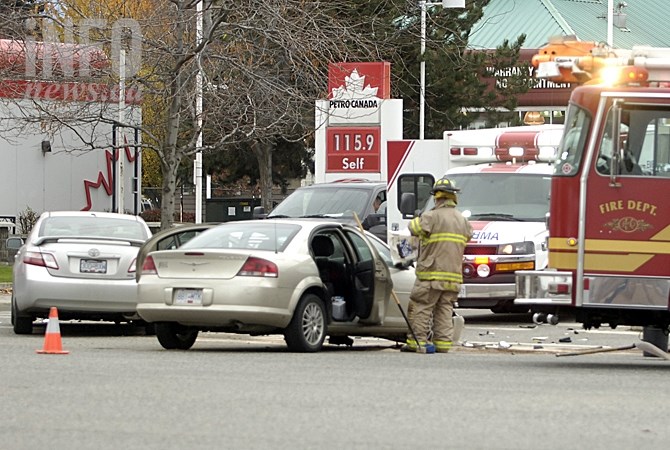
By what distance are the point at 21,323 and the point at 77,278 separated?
3.86ft

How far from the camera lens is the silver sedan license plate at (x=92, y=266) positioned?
1659 cm

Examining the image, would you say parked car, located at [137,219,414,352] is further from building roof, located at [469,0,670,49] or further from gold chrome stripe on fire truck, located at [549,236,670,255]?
building roof, located at [469,0,670,49]

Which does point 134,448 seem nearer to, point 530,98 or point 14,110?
point 14,110

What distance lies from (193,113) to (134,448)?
16786 millimetres

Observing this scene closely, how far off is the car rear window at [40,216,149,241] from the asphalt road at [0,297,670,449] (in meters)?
1.95

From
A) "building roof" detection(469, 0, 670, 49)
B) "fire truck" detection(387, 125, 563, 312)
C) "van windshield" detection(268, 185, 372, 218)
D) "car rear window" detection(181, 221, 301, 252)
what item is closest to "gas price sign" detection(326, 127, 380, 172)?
"van windshield" detection(268, 185, 372, 218)

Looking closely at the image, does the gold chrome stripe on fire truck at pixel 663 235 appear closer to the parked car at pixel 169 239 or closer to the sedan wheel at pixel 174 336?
the parked car at pixel 169 239

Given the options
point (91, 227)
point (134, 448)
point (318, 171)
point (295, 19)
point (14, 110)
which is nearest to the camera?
point (134, 448)

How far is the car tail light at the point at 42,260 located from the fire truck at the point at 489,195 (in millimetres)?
4644

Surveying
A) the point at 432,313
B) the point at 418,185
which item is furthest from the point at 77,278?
the point at 418,185

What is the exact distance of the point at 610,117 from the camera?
13.6 m

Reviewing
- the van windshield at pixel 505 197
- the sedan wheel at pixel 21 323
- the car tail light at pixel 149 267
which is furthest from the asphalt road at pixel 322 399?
the van windshield at pixel 505 197

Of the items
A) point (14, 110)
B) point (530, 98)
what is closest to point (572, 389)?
point (14, 110)

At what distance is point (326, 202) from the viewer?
22625 millimetres
